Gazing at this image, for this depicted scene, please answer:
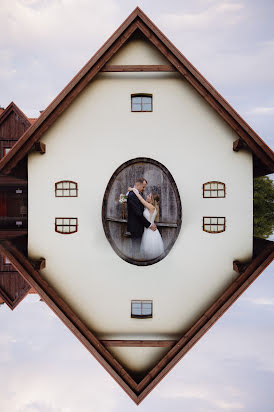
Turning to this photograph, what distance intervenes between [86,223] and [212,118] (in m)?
4.48

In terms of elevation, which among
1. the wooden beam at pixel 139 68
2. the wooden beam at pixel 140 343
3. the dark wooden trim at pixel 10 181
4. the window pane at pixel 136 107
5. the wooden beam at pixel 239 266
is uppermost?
the wooden beam at pixel 139 68

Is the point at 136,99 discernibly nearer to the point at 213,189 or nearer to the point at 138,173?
the point at 138,173

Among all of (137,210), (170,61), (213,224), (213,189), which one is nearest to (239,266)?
(213,224)

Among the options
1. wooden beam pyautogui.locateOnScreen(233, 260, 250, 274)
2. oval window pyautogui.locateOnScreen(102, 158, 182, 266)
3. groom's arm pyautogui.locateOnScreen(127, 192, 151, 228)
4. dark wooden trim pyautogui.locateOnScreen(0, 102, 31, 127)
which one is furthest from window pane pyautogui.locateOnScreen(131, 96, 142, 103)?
dark wooden trim pyautogui.locateOnScreen(0, 102, 31, 127)

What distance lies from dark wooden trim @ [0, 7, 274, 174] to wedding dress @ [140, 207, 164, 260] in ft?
10.5

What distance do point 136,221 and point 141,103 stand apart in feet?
10.5

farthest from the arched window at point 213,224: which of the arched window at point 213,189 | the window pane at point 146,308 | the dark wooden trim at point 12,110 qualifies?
the dark wooden trim at point 12,110

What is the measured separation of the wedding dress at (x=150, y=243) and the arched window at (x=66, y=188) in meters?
2.07

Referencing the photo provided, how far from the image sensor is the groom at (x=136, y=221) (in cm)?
882

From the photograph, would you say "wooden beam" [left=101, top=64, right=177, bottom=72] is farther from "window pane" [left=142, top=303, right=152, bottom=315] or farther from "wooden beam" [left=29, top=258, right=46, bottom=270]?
"window pane" [left=142, top=303, right=152, bottom=315]

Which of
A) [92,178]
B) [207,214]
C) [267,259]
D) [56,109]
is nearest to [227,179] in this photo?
[207,214]

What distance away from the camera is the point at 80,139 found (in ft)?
30.2

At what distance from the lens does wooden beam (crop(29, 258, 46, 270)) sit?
853 centimetres

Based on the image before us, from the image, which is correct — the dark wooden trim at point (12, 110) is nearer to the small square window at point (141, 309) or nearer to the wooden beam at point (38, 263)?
the wooden beam at point (38, 263)
